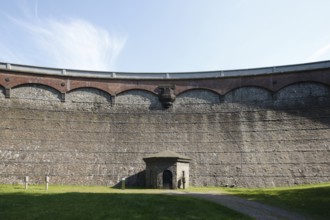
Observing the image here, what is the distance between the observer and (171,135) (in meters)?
35.7

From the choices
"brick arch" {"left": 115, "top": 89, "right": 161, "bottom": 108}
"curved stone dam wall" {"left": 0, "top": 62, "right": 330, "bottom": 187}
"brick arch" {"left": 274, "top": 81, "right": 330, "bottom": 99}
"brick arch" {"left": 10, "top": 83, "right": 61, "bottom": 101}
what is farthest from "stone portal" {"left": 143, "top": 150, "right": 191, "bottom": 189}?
"brick arch" {"left": 274, "top": 81, "right": 330, "bottom": 99}

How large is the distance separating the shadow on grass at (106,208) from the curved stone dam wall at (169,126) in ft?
46.4

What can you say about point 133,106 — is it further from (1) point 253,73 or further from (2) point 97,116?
(1) point 253,73

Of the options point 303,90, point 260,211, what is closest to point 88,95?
point 303,90

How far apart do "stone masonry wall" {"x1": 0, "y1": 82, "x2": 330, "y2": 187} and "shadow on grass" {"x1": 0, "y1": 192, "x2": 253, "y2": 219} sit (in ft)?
45.3

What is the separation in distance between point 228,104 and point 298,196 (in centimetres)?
1656

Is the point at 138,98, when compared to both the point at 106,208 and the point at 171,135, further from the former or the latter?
the point at 106,208

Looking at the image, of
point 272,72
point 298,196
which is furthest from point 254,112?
point 298,196

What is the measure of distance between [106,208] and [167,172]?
14804 mm

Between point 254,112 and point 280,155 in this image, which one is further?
point 254,112

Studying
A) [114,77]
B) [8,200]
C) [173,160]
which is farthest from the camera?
[114,77]

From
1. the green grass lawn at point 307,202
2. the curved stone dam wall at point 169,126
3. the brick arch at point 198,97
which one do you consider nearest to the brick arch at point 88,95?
the curved stone dam wall at point 169,126

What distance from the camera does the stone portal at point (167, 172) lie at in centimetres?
3000

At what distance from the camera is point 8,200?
57.8 ft
